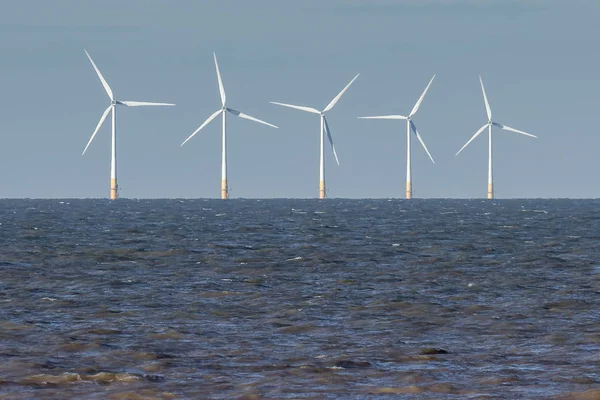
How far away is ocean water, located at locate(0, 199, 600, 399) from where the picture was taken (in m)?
23.2

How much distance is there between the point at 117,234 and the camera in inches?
3091

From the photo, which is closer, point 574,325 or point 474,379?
point 474,379

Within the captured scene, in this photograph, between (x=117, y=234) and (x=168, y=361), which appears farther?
(x=117, y=234)

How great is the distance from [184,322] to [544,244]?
125ft

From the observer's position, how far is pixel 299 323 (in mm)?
31844

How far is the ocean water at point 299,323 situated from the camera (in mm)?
23234

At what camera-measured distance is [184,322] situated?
32.1 metres

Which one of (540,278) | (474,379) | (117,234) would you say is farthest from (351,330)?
(117,234)

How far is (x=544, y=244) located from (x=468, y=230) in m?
20.5

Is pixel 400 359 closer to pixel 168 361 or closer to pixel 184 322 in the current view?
pixel 168 361

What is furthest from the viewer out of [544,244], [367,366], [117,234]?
[117,234]

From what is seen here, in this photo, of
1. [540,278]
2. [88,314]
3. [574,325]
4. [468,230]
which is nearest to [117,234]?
[468,230]

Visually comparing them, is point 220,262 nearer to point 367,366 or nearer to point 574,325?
point 574,325

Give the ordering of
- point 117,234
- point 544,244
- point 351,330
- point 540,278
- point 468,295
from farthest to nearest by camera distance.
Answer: point 117,234, point 544,244, point 540,278, point 468,295, point 351,330
